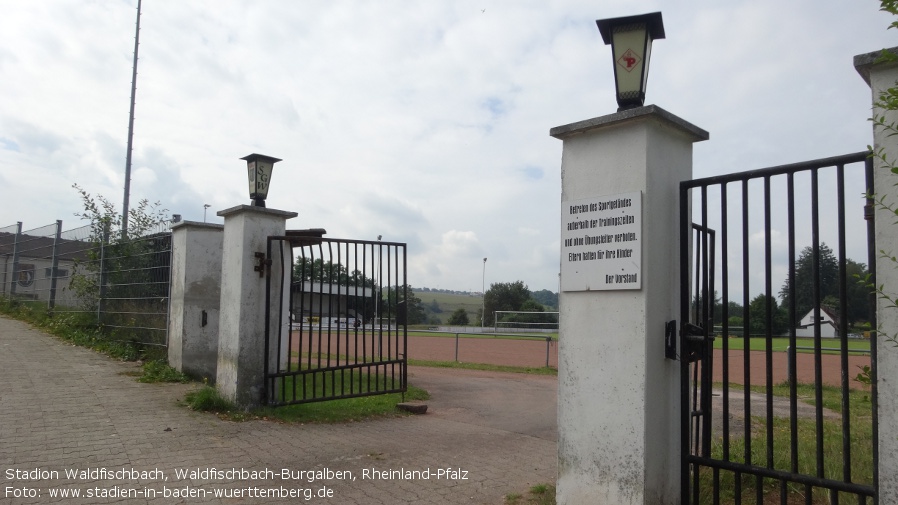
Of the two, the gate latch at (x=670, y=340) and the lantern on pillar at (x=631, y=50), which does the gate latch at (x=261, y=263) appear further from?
the gate latch at (x=670, y=340)

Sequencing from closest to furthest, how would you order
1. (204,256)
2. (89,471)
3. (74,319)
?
(89,471) → (204,256) → (74,319)

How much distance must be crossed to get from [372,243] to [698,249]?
15.3 feet

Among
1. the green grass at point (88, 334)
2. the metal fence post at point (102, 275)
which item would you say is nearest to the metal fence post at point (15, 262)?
the green grass at point (88, 334)

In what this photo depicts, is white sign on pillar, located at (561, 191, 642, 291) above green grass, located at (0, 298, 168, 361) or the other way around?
above

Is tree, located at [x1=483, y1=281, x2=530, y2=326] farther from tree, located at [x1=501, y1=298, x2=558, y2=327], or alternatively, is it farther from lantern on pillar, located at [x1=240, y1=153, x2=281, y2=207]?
lantern on pillar, located at [x1=240, y1=153, x2=281, y2=207]

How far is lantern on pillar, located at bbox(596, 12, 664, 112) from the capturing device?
3.87 meters

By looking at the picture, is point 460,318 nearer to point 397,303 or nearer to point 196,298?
point 196,298

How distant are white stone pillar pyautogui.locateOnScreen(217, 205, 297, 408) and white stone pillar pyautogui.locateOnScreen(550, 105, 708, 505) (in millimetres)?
4318

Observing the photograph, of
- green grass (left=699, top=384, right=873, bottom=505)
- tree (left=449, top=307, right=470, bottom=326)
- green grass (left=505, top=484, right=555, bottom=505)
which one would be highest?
green grass (left=699, top=384, right=873, bottom=505)

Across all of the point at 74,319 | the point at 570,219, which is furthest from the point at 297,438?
the point at 74,319

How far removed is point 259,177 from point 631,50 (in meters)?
4.95

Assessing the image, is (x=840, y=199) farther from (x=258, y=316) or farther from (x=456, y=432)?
(x=258, y=316)

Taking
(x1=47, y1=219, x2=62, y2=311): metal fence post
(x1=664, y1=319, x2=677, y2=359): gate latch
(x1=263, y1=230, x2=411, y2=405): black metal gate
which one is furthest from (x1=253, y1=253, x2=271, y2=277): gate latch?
(x1=47, y1=219, x2=62, y2=311): metal fence post

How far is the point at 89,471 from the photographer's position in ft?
15.7
